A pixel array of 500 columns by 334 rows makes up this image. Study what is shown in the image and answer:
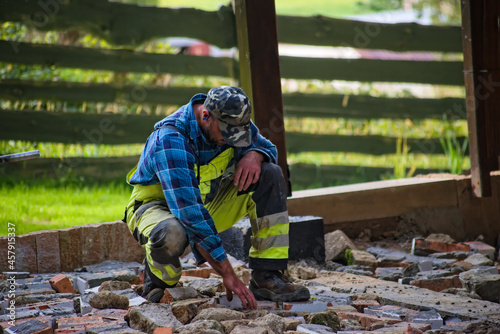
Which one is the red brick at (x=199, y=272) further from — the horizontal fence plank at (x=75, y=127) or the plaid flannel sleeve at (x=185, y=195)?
the horizontal fence plank at (x=75, y=127)

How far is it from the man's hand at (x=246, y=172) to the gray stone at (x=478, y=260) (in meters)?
1.86

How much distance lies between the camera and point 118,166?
5.87 meters

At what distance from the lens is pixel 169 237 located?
310cm

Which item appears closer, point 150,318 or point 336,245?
point 150,318

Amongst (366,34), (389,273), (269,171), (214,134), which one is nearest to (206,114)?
(214,134)

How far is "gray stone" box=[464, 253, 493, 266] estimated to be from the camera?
4289mm

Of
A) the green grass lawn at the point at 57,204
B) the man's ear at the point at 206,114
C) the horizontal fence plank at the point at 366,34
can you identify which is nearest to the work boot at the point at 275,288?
the man's ear at the point at 206,114

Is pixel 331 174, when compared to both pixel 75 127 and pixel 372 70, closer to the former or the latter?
pixel 372 70

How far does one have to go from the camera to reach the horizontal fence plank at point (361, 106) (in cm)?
641

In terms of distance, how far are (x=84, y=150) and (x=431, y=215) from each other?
3.25 meters

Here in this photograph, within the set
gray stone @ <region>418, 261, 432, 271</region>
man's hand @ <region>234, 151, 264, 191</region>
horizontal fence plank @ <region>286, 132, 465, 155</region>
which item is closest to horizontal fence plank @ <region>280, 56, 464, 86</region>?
horizontal fence plank @ <region>286, 132, 465, 155</region>

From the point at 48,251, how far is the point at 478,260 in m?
2.88

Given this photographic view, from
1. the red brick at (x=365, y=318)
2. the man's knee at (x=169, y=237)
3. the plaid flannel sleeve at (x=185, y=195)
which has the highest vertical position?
the plaid flannel sleeve at (x=185, y=195)

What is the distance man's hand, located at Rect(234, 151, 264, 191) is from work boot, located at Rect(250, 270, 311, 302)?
1.60 ft
